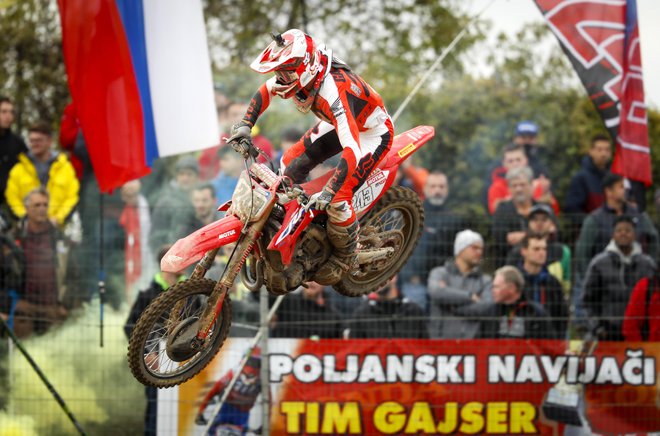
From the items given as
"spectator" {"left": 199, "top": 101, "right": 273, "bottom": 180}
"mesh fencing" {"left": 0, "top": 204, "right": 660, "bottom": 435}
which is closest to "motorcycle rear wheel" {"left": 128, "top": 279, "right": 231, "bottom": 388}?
"mesh fencing" {"left": 0, "top": 204, "right": 660, "bottom": 435}

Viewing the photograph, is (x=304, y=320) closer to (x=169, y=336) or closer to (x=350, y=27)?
(x=169, y=336)

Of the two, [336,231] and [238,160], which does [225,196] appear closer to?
[238,160]

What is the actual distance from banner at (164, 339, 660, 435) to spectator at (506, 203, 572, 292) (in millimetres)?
710

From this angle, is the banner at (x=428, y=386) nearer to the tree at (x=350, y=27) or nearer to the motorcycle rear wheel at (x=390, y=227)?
the motorcycle rear wheel at (x=390, y=227)

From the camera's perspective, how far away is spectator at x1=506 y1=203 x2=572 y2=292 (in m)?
11.7

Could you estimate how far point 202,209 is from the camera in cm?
1150

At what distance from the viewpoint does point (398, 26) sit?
57.4ft

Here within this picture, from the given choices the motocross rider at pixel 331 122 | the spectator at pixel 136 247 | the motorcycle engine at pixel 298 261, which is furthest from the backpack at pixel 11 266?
the motorcycle engine at pixel 298 261

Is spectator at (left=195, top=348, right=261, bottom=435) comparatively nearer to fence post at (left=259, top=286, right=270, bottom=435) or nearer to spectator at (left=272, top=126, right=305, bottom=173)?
fence post at (left=259, top=286, right=270, bottom=435)

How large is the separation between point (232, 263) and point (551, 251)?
4.47 m

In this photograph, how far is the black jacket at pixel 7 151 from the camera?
12.7 metres

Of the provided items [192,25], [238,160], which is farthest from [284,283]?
[238,160]

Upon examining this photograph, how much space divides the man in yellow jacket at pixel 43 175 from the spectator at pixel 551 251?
473 cm

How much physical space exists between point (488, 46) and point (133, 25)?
695 cm
